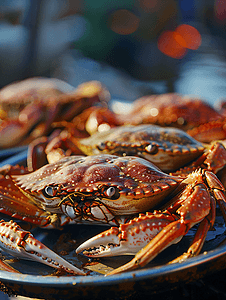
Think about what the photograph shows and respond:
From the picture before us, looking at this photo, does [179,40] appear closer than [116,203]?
No

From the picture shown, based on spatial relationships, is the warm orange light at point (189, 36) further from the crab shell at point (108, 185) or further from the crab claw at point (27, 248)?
the crab claw at point (27, 248)

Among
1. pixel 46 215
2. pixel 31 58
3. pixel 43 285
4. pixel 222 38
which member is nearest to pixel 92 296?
pixel 43 285

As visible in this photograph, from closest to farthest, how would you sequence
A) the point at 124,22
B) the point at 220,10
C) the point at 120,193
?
the point at 120,193 < the point at 220,10 < the point at 124,22

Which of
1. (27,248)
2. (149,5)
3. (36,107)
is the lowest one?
(36,107)

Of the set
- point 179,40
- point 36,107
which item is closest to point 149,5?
point 179,40

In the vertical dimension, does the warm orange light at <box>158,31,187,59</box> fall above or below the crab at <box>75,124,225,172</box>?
below

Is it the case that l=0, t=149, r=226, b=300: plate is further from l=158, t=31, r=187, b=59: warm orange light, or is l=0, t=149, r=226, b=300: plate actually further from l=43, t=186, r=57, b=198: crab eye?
l=158, t=31, r=187, b=59: warm orange light

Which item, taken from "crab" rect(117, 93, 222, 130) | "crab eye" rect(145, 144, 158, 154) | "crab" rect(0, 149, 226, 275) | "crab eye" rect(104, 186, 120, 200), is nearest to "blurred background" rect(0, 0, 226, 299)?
"crab" rect(117, 93, 222, 130)

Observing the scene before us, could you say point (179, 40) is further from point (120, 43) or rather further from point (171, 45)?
point (120, 43)

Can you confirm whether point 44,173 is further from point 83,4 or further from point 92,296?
point 83,4
